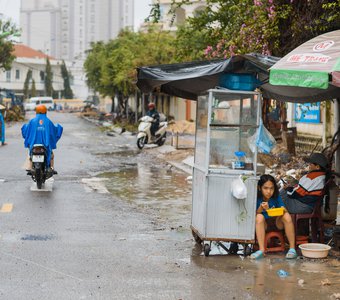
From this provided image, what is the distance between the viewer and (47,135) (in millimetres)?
14688

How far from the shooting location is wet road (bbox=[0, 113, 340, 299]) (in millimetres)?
6980

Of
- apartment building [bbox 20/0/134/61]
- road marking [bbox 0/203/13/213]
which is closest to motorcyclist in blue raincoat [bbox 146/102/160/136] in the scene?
road marking [bbox 0/203/13/213]

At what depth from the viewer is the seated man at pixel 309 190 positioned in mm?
9102

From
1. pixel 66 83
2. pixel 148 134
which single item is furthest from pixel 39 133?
pixel 66 83

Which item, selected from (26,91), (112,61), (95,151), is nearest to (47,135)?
(95,151)

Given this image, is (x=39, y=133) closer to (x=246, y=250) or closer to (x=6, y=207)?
(x=6, y=207)

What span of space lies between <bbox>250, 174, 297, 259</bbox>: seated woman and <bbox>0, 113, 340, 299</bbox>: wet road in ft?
0.88

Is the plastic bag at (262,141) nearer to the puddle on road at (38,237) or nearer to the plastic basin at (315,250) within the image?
the plastic basin at (315,250)

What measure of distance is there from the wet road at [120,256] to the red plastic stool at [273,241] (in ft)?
0.80

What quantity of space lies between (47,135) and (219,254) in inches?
271

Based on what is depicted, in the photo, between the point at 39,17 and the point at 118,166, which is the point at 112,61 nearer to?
the point at 118,166

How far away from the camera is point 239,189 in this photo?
8.41 meters

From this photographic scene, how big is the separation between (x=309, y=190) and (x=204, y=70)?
201 cm

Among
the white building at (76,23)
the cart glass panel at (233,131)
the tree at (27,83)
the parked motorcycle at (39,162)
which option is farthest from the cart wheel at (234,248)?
the white building at (76,23)
